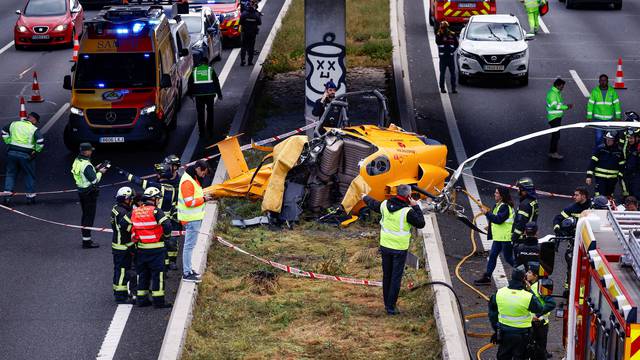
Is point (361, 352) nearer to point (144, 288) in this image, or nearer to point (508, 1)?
point (144, 288)

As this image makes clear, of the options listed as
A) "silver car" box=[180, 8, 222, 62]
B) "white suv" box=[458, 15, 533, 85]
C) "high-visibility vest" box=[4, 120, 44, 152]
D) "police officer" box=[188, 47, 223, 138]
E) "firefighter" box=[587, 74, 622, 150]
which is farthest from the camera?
"silver car" box=[180, 8, 222, 62]

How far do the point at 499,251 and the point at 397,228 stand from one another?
2.15 metres

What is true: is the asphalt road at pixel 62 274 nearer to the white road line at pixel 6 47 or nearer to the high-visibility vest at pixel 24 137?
the high-visibility vest at pixel 24 137

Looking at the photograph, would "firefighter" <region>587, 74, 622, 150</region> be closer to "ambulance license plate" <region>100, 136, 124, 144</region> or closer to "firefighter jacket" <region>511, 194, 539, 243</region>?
"firefighter jacket" <region>511, 194, 539, 243</region>

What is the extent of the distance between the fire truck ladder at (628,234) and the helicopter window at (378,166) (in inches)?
358

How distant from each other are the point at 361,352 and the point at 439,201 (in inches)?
213

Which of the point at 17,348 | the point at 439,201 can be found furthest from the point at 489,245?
the point at 17,348

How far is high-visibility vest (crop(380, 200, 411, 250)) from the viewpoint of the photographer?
49.3ft

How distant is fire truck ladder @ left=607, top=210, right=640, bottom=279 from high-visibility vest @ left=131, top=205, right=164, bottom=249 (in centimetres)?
708

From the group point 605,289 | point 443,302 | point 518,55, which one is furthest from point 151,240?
point 518,55

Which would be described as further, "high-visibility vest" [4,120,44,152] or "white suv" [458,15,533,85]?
"white suv" [458,15,533,85]

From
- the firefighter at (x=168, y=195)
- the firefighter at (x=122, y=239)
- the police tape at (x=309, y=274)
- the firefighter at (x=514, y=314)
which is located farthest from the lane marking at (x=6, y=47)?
the firefighter at (x=514, y=314)

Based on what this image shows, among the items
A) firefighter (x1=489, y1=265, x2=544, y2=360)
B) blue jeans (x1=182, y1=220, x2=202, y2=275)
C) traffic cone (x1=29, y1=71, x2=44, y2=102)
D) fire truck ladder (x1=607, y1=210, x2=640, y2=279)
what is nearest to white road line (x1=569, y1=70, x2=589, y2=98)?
traffic cone (x1=29, y1=71, x2=44, y2=102)

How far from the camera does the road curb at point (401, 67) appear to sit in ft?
87.1
